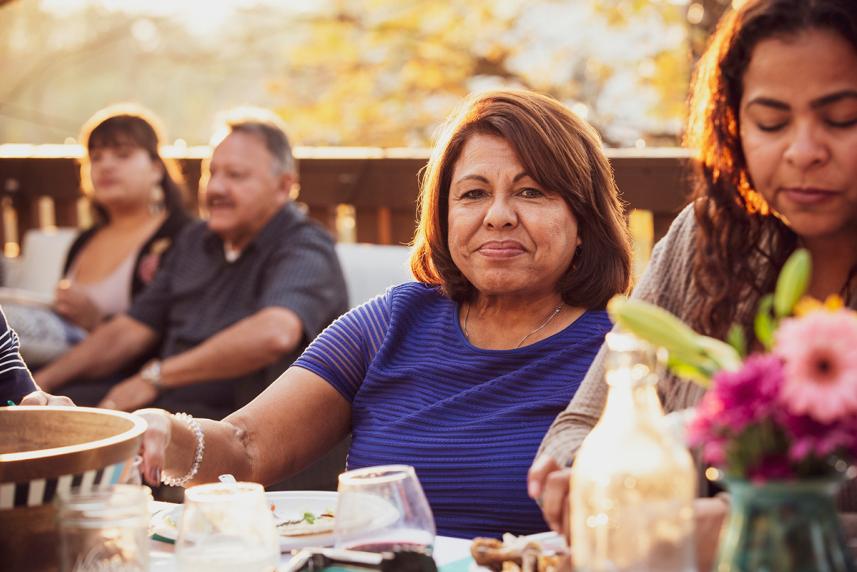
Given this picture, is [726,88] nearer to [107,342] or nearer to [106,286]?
[107,342]

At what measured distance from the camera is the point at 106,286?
446cm

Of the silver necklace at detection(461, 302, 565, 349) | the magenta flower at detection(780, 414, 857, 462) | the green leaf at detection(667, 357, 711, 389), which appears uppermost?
the green leaf at detection(667, 357, 711, 389)

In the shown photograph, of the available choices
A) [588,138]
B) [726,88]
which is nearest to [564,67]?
[588,138]

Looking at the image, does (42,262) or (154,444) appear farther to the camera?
(42,262)

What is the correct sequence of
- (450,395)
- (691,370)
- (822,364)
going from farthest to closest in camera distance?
1. (450,395)
2. (691,370)
3. (822,364)

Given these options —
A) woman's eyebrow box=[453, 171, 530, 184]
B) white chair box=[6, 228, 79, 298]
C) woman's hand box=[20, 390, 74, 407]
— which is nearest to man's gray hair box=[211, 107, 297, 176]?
white chair box=[6, 228, 79, 298]

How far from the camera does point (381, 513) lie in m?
1.22

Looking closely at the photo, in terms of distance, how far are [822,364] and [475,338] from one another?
1.31 m

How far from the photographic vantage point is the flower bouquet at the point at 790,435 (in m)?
0.80

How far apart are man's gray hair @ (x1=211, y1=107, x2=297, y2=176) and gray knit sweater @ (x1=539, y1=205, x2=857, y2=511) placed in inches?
88.7

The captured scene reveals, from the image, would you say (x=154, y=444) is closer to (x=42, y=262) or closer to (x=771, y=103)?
(x=771, y=103)

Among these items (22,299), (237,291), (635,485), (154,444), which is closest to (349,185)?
(237,291)

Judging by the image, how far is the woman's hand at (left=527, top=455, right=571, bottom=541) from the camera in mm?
1277

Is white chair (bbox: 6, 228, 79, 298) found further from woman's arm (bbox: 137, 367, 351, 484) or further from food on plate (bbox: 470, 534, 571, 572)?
food on plate (bbox: 470, 534, 571, 572)
